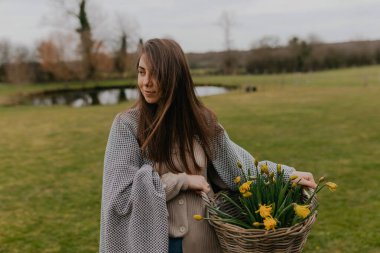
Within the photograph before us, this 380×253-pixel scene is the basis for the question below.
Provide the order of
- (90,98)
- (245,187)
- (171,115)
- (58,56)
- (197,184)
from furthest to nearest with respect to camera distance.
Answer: (58,56) → (90,98) → (171,115) → (197,184) → (245,187)

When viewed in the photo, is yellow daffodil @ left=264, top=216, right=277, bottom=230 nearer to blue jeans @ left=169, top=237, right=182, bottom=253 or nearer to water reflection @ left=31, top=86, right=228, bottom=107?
blue jeans @ left=169, top=237, right=182, bottom=253

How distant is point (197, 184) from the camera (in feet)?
5.98

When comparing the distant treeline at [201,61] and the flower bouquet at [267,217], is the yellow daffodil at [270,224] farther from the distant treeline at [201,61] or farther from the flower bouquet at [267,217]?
the distant treeline at [201,61]

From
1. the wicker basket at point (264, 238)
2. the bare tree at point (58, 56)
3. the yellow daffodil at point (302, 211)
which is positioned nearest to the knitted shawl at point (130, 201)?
the wicker basket at point (264, 238)

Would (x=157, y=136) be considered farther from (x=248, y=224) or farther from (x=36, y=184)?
(x=36, y=184)

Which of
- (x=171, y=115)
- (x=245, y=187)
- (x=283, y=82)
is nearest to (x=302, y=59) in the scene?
(x=283, y=82)

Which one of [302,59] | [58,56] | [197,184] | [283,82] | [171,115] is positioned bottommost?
[283,82]

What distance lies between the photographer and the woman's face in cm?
182

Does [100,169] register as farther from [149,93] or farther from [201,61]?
A: [201,61]

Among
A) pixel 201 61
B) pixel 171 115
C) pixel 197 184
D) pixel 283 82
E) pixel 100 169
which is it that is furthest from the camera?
pixel 201 61

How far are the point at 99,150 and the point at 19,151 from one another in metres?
2.36

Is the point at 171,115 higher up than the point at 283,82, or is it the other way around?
the point at 171,115

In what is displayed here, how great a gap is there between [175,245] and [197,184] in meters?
0.29

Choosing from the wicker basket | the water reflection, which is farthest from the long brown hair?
the water reflection
